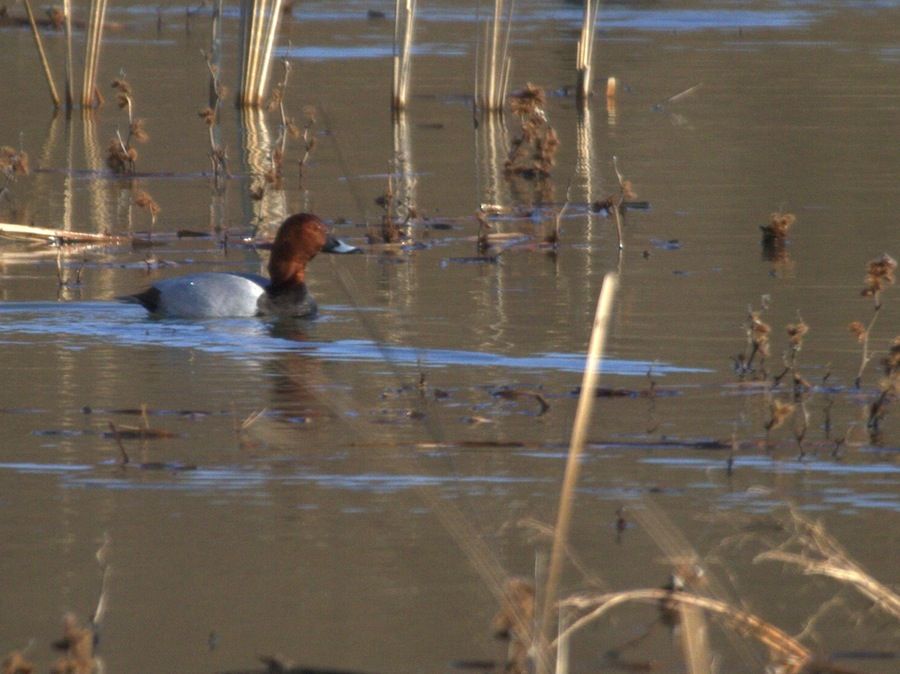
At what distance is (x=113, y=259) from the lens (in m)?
11.7

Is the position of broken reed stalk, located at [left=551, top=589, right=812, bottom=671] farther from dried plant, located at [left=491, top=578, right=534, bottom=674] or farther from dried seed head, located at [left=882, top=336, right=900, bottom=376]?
dried seed head, located at [left=882, top=336, right=900, bottom=376]

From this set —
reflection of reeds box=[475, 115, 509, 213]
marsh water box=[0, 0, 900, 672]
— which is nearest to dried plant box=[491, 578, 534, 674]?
marsh water box=[0, 0, 900, 672]

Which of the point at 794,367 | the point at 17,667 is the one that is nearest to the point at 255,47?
the point at 794,367

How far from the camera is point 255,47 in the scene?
19.1m

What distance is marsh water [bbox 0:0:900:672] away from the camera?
506 centimetres

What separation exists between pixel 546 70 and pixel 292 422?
17.4m

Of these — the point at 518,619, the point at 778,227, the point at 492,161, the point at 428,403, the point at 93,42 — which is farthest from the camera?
the point at 93,42

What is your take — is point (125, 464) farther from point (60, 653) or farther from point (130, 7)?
point (130, 7)

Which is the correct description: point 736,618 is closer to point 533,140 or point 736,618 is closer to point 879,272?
point 879,272

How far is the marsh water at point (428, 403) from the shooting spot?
16.6ft

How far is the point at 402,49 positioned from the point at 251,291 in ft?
28.2

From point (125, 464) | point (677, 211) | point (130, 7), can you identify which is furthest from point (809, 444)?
point (130, 7)

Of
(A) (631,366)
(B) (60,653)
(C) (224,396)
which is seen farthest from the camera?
(A) (631,366)

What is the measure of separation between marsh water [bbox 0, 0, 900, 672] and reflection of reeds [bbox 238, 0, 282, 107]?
959mm
